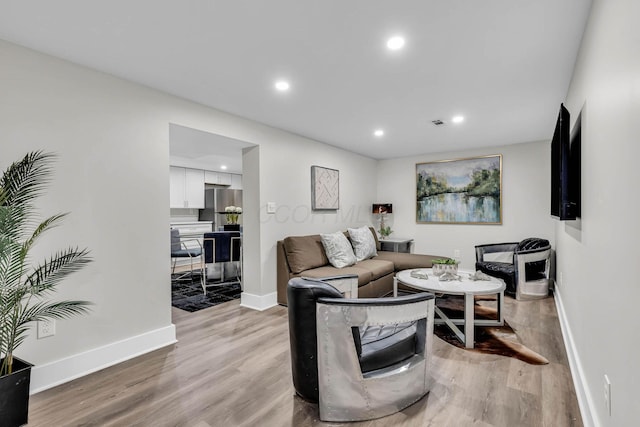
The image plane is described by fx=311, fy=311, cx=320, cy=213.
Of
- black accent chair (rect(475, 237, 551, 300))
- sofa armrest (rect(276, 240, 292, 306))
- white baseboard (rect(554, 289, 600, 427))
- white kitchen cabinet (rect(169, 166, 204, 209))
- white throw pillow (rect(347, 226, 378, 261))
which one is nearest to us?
white baseboard (rect(554, 289, 600, 427))

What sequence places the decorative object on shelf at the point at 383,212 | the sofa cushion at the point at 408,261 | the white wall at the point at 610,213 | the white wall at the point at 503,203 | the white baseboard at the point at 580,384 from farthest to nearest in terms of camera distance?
the decorative object on shelf at the point at 383,212 → the white wall at the point at 503,203 → the sofa cushion at the point at 408,261 → the white baseboard at the point at 580,384 → the white wall at the point at 610,213

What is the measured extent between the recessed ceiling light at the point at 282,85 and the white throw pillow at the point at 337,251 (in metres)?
2.03

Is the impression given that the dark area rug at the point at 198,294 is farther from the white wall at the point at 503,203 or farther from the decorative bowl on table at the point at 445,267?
the white wall at the point at 503,203

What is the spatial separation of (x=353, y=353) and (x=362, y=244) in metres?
2.98

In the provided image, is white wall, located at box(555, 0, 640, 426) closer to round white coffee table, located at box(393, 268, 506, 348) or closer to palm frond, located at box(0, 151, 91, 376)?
round white coffee table, located at box(393, 268, 506, 348)

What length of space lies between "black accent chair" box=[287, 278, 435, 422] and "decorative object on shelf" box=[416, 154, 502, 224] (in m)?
3.93

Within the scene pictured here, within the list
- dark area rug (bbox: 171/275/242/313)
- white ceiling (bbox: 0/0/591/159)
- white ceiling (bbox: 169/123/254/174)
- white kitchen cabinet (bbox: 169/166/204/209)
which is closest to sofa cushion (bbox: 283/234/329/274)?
dark area rug (bbox: 171/275/242/313)

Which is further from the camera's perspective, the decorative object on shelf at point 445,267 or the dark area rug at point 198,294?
the dark area rug at point 198,294

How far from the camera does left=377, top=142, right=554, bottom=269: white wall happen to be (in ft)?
15.8

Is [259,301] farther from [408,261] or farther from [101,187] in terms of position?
[408,261]

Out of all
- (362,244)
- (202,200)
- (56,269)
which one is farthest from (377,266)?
(202,200)

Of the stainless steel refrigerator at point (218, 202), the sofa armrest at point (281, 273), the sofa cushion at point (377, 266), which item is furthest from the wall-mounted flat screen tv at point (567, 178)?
the stainless steel refrigerator at point (218, 202)

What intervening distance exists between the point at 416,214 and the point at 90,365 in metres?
5.16

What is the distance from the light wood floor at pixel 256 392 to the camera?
1772 millimetres
